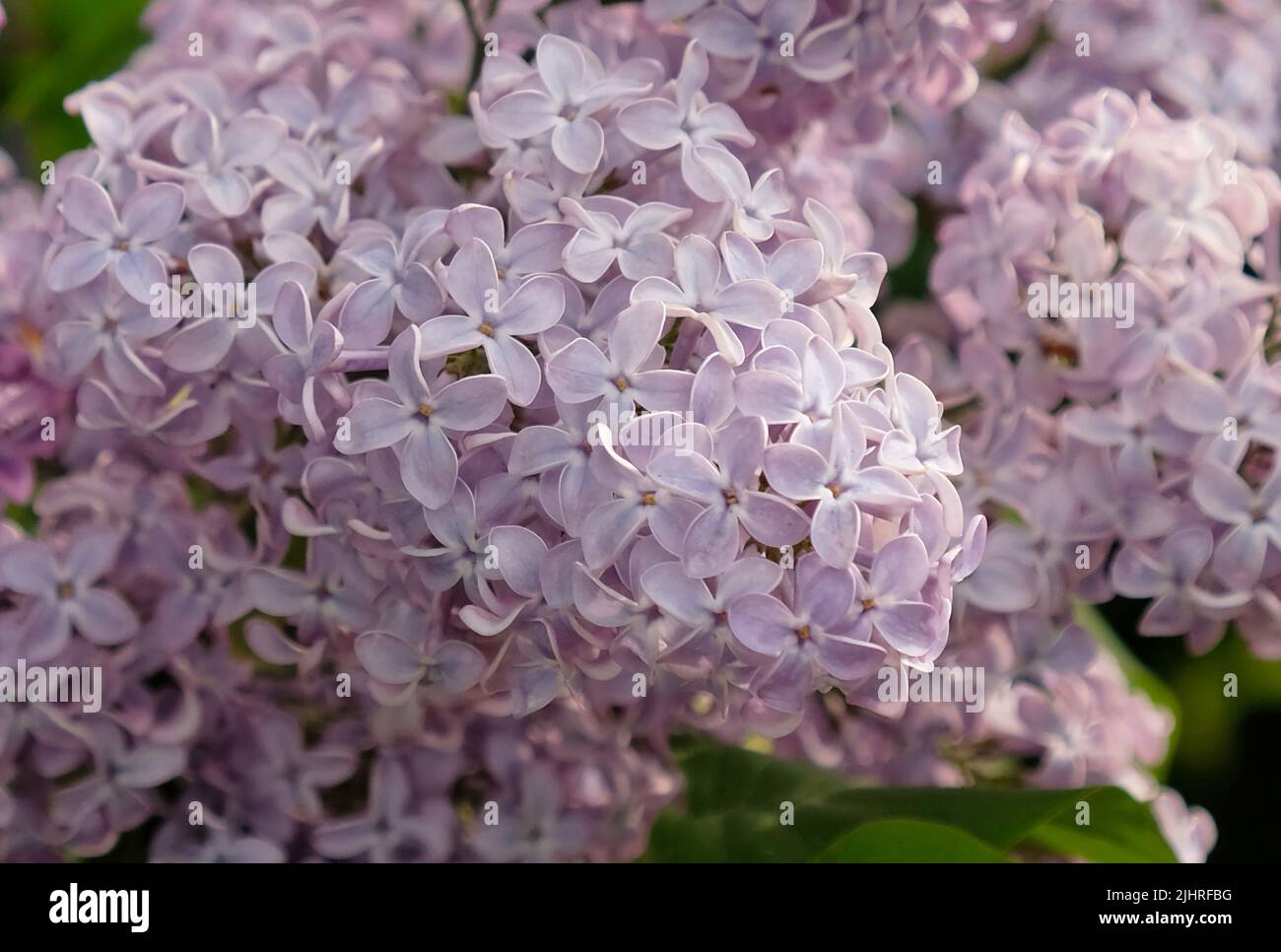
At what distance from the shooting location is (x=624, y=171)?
2.08ft

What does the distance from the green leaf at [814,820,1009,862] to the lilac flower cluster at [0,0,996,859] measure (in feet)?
0.24

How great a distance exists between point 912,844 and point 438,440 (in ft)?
0.87

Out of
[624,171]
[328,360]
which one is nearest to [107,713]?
[328,360]

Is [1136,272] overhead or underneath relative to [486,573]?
overhead

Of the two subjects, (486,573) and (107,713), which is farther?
(107,713)

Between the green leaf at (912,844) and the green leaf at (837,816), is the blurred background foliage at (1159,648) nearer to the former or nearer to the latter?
the green leaf at (837,816)

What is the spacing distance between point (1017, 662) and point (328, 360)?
37 centimetres

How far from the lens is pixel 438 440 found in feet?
1.79

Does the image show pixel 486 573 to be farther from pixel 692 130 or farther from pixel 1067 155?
pixel 1067 155

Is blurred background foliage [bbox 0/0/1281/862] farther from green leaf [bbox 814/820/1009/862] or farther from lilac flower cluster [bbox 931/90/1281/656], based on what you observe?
green leaf [bbox 814/820/1009/862]

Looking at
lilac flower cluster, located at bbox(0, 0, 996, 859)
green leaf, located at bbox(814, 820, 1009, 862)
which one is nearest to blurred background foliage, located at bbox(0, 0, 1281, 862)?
lilac flower cluster, located at bbox(0, 0, 996, 859)

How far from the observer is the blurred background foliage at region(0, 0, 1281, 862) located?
0.93 m

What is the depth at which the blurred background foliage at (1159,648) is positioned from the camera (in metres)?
0.93

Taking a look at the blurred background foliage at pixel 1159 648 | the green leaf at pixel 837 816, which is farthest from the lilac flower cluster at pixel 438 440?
the blurred background foliage at pixel 1159 648
